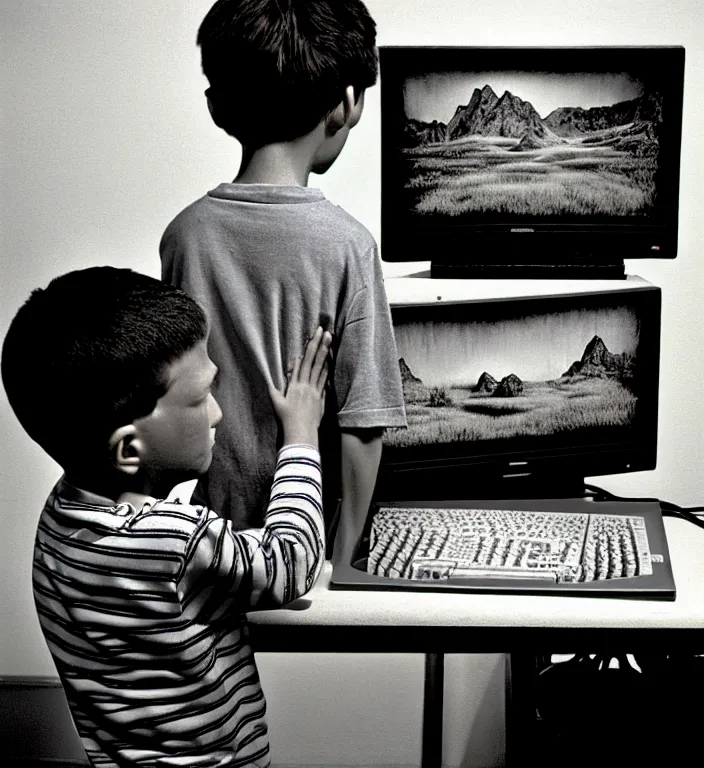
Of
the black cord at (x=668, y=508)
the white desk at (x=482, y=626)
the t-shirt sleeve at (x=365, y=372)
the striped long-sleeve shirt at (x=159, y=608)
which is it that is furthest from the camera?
the black cord at (x=668, y=508)

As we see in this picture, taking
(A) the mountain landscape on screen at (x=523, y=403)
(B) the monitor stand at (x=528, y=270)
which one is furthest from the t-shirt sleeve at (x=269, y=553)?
(B) the monitor stand at (x=528, y=270)

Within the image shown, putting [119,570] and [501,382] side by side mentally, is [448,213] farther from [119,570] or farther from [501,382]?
[119,570]

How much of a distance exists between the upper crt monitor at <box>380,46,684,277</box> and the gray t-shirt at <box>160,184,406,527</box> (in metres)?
0.33

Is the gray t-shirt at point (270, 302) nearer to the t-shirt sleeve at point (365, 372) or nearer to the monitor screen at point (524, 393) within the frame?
the t-shirt sleeve at point (365, 372)

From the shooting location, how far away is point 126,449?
1087mm

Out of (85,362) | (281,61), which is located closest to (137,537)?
(85,362)

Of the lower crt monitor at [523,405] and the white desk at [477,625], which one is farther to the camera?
the lower crt monitor at [523,405]

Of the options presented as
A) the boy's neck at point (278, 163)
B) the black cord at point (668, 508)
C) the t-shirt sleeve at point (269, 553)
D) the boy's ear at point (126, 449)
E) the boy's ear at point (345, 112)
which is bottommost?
the black cord at point (668, 508)

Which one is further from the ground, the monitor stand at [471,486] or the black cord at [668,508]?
the monitor stand at [471,486]

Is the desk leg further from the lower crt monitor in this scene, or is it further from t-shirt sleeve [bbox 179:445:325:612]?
t-shirt sleeve [bbox 179:445:325:612]

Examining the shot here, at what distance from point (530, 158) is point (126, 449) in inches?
32.4

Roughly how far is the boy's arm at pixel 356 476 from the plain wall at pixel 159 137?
→ 0.54 meters

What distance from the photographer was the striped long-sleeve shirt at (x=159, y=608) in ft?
3.42

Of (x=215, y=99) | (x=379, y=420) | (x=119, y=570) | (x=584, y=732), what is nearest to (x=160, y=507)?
(x=119, y=570)
